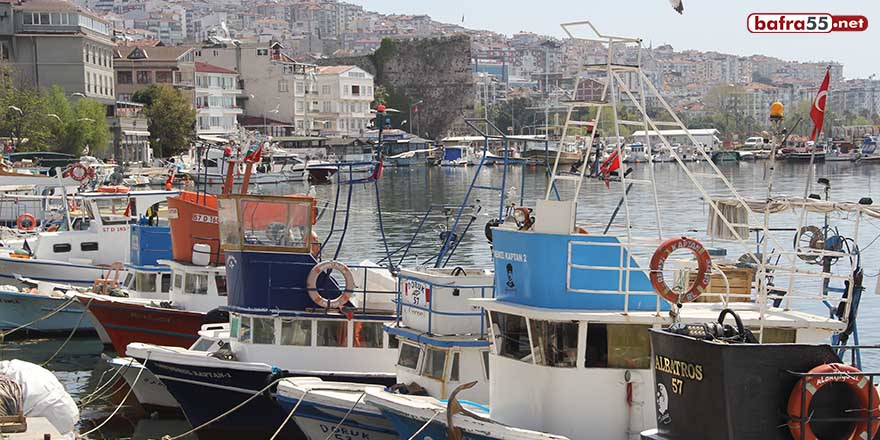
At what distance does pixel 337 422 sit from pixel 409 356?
4.06 ft

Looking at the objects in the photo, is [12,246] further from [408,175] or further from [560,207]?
[408,175]

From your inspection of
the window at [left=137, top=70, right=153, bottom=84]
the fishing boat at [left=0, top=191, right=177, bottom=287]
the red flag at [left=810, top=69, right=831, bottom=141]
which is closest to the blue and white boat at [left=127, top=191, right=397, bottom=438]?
the red flag at [left=810, top=69, right=831, bottom=141]

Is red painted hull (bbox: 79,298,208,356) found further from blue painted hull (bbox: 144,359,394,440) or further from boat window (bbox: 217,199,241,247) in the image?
boat window (bbox: 217,199,241,247)

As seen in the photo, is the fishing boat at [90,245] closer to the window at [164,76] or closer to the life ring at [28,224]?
the life ring at [28,224]

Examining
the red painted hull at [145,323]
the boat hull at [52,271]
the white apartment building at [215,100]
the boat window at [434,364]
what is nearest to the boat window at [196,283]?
the red painted hull at [145,323]

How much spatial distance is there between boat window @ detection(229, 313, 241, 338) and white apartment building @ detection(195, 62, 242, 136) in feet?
317

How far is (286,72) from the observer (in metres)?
133

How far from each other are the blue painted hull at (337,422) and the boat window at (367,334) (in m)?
2.06

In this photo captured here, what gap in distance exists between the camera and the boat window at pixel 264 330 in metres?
19.2

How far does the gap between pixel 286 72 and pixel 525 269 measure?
4769 inches

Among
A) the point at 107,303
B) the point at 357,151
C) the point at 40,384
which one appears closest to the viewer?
the point at 40,384

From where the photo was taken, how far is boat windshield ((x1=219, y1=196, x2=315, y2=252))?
63.2 ft

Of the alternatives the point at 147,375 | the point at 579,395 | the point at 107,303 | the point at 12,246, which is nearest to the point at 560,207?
the point at 579,395

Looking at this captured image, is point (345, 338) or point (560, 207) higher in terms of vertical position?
point (560, 207)
